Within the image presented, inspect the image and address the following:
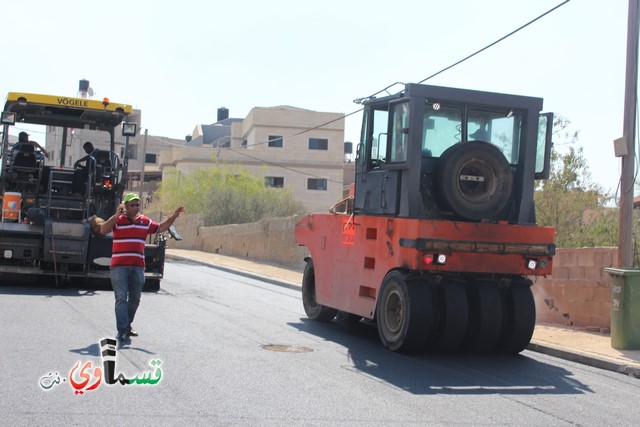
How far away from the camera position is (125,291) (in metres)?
10.0

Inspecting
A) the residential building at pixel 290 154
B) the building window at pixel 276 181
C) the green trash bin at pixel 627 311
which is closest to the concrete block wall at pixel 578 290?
the green trash bin at pixel 627 311

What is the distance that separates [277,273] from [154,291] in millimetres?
8666

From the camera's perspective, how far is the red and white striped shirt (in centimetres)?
1014

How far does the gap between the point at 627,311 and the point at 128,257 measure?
6.49 m

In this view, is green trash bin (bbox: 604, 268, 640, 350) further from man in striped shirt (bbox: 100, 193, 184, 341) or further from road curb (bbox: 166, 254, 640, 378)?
man in striped shirt (bbox: 100, 193, 184, 341)

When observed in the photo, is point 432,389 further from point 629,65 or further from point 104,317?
point 629,65

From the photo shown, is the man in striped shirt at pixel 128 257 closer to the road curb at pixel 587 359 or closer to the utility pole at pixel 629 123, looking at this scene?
the road curb at pixel 587 359

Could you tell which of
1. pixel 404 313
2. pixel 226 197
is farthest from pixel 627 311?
pixel 226 197

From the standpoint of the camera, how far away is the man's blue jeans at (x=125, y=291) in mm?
9938

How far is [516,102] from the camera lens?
36.6 ft

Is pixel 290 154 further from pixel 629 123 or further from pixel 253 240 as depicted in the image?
pixel 629 123

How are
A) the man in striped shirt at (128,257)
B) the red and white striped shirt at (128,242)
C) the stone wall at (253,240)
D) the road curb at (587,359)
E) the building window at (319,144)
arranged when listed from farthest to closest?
the building window at (319,144) → the stone wall at (253,240) → the red and white striped shirt at (128,242) → the man in striped shirt at (128,257) → the road curb at (587,359)

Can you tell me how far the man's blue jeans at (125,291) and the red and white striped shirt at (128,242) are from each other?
87mm

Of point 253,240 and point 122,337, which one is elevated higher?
point 253,240
